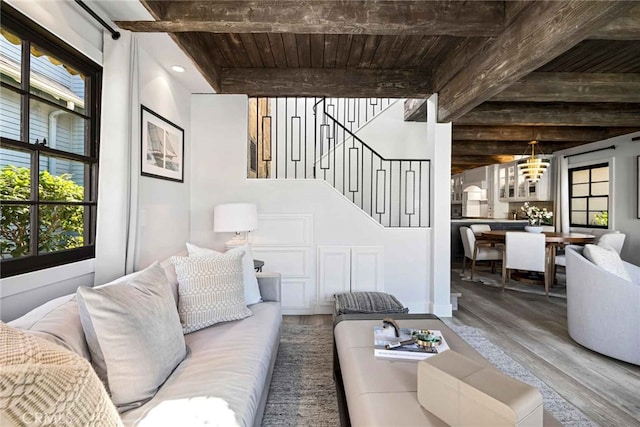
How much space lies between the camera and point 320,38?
2.84 metres

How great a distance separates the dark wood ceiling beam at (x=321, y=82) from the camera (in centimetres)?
348

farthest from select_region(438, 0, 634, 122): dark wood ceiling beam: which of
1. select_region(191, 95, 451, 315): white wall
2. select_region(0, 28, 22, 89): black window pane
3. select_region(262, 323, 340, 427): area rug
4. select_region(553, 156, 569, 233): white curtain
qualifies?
select_region(553, 156, 569, 233): white curtain

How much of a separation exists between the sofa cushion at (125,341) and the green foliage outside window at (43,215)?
2.29 feet

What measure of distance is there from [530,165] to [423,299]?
12.3 feet

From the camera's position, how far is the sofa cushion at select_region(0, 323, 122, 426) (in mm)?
515

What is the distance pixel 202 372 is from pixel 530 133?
246 inches

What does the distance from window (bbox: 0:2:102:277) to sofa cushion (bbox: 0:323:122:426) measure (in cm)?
107

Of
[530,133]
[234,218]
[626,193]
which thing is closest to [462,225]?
[530,133]

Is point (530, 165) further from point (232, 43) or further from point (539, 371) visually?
point (232, 43)

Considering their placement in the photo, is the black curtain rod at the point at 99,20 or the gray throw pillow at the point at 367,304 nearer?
the black curtain rod at the point at 99,20

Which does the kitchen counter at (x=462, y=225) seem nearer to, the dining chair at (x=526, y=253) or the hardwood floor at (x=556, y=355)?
the dining chair at (x=526, y=253)

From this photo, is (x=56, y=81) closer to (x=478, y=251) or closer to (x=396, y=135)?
(x=396, y=135)

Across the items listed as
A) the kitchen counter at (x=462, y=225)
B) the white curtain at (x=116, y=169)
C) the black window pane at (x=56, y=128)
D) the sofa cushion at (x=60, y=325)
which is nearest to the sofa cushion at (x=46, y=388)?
the sofa cushion at (x=60, y=325)

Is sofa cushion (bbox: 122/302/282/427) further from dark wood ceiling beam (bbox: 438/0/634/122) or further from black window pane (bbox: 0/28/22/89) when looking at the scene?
dark wood ceiling beam (bbox: 438/0/634/122)
